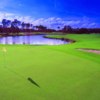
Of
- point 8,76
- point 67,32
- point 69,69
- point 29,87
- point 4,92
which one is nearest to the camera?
point 4,92

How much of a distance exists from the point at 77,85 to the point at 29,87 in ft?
3.91

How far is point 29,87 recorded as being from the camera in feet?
14.3

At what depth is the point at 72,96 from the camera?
391cm

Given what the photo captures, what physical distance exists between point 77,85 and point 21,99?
1544mm

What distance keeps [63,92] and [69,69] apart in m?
2.05

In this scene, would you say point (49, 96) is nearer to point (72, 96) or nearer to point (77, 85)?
point (72, 96)

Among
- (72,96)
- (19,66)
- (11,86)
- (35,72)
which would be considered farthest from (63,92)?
(19,66)

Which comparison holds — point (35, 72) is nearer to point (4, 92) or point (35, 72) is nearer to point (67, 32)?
point (4, 92)

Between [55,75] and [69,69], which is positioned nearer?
[55,75]

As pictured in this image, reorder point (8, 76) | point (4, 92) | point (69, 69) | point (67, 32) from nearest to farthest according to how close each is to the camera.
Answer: point (4, 92) < point (8, 76) < point (69, 69) < point (67, 32)

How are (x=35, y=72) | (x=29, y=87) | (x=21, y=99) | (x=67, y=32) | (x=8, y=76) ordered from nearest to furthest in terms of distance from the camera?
(x=21, y=99) → (x=29, y=87) → (x=8, y=76) → (x=35, y=72) → (x=67, y=32)

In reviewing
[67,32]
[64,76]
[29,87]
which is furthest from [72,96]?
[67,32]

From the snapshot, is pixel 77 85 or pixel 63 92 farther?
pixel 77 85

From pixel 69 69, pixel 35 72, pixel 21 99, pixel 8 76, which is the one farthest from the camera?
pixel 69 69
